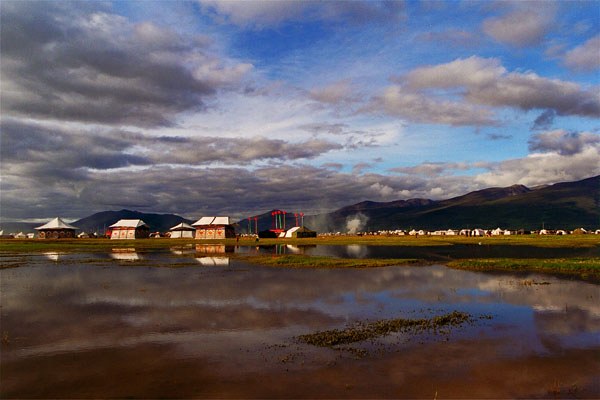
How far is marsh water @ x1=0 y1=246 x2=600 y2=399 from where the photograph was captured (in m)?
12.4

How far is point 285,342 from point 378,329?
501 centimetres

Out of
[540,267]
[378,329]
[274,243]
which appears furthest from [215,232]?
[378,329]

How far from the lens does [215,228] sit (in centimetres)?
14662

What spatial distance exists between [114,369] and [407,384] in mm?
10588

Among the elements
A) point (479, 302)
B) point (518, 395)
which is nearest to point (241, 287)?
point (479, 302)

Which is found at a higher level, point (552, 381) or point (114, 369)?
point (114, 369)

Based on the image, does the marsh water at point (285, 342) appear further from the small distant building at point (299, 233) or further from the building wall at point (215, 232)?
the small distant building at point (299, 233)

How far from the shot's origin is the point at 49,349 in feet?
51.9

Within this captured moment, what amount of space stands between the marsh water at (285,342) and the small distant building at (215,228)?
4463 inches

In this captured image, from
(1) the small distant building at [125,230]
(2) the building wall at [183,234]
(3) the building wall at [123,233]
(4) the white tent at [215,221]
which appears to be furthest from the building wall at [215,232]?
(3) the building wall at [123,233]

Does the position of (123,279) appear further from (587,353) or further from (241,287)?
(587,353)

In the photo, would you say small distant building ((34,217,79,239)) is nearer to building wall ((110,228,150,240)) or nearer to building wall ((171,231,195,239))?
building wall ((110,228,150,240))

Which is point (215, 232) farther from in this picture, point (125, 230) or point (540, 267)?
point (540, 267)

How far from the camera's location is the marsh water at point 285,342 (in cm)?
1238
